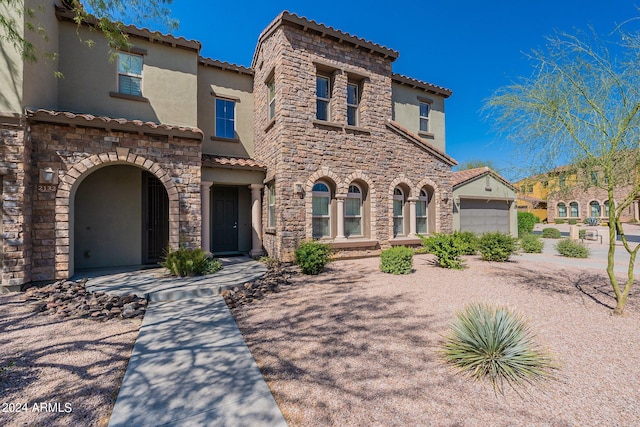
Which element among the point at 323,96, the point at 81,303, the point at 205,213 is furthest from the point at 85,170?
the point at 323,96

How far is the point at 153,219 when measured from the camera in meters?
9.20

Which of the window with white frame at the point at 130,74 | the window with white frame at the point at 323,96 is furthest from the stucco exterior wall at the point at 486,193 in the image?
the window with white frame at the point at 130,74

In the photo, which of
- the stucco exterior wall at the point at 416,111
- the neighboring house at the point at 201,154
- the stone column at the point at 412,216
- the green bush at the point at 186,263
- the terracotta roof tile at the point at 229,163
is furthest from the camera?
the stucco exterior wall at the point at 416,111

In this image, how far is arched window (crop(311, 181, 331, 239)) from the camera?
9.85m

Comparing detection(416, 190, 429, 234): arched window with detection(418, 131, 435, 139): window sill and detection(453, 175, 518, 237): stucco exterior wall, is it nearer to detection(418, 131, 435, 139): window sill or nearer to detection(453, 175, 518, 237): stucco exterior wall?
detection(453, 175, 518, 237): stucco exterior wall

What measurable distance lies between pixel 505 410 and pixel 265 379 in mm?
2322

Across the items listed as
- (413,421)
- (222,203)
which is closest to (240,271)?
(222,203)

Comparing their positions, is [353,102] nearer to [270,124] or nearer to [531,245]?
[270,124]

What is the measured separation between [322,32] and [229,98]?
14.1ft

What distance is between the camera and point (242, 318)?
4930 mm

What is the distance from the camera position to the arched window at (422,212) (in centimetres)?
1208

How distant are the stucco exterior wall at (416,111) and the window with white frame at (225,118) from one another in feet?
23.7

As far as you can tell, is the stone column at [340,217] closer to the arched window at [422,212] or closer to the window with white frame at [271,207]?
the window with white frame at [271,207]

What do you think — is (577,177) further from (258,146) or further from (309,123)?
(258,146)
